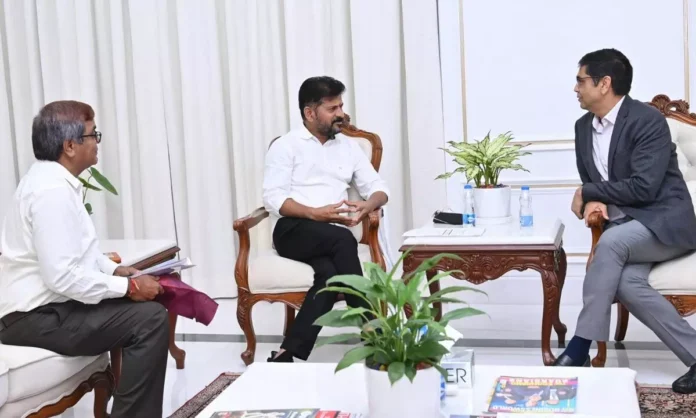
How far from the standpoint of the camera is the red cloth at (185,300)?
2920mm

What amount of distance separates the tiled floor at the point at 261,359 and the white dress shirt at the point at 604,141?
63 centimetres

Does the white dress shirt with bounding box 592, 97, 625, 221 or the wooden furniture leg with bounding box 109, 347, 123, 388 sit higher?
the white dress shirt with bounding box 592, 97, 625, 221

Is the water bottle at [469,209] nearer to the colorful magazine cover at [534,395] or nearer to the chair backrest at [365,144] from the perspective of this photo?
the chair backrest at [365,144]

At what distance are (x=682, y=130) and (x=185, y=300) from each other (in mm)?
2356

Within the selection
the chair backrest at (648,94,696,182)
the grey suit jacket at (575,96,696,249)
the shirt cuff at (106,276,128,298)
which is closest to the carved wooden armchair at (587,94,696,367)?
the chair backrest at (648,94,696,182)

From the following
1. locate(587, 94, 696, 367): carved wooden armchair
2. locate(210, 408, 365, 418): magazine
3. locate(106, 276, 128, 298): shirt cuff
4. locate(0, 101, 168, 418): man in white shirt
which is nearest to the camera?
locate(210, 408, 365, 418): magazine

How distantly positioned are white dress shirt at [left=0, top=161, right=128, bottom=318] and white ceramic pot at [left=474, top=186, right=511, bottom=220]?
1.67m

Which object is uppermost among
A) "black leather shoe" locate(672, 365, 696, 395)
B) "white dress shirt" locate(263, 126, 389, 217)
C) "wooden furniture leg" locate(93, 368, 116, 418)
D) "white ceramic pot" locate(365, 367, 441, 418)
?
"white dress shirt" locate(263, 126, 389, 217)

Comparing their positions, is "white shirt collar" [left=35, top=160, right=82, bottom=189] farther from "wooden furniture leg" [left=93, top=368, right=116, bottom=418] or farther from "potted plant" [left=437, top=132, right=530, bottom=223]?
"potted plant" [left=437, top=132, right=530, bottom=223]

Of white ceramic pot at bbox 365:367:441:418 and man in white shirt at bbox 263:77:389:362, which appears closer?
white ceramic pot at bbox 365:367:441:418

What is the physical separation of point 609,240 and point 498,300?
4.95 feet

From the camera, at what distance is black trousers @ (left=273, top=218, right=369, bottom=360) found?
3.46 meters

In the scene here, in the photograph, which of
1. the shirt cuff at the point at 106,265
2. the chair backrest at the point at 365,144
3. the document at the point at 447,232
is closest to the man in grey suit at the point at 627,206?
the document at the point at 447,232

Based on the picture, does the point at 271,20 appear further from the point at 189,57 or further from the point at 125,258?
the point at 125,258
